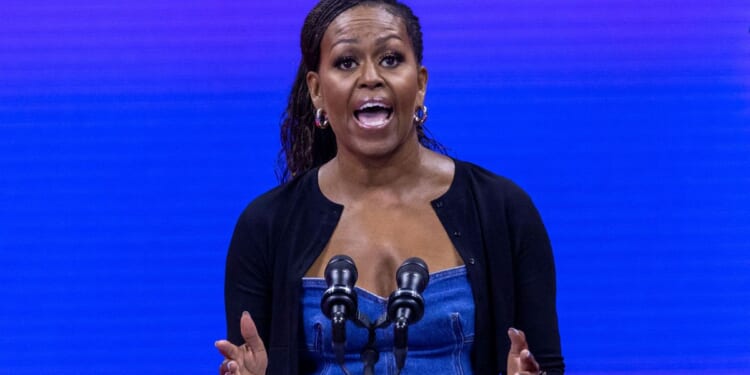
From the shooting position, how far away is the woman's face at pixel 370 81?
7.20 feet

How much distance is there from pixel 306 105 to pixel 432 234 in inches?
17.2

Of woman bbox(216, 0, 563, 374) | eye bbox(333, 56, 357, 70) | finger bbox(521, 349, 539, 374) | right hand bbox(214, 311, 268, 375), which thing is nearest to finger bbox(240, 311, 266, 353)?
right hand bbox(214, 311, 268, 375)

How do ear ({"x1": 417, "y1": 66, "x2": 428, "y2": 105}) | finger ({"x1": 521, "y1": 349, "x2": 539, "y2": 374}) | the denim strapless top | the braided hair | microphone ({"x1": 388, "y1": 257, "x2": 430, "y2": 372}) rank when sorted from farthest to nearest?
the braided hair
ear ({"x1": 417, "y1": 66, "x2": 428, "y2": 105})
the denim strapless top
finger ({"x1": 521, "y1": 349, "x2": 539, "y2": 374})
microphone ({"x1": 388, "y1": 257, "x2": 430, "y2": 372})

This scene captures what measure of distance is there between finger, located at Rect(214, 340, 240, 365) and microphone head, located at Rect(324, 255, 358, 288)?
24 cm

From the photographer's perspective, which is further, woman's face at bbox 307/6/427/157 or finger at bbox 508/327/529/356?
woman's face at bbox 307/6/427/157

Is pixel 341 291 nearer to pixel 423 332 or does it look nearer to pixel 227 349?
pixel 227 349

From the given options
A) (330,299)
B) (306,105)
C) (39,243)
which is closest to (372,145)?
(306,105)

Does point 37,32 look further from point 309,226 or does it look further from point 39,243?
point 309,226

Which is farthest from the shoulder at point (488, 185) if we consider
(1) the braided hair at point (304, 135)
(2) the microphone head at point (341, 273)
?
(2) the microphone head at point (341, 273)

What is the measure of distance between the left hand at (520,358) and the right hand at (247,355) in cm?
40

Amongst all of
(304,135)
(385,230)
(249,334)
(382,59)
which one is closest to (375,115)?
(382,59)

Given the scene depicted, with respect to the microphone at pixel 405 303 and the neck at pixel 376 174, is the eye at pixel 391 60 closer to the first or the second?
the neck at pixel 376 174

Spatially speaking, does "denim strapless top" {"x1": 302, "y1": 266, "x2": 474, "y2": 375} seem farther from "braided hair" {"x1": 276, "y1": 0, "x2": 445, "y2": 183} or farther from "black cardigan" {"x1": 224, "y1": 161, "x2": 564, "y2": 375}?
"braided hair" {"x1": 276, "y1": 0, "x2": 445, "y2": 183}

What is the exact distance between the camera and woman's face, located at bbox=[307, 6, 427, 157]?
2.19 m
